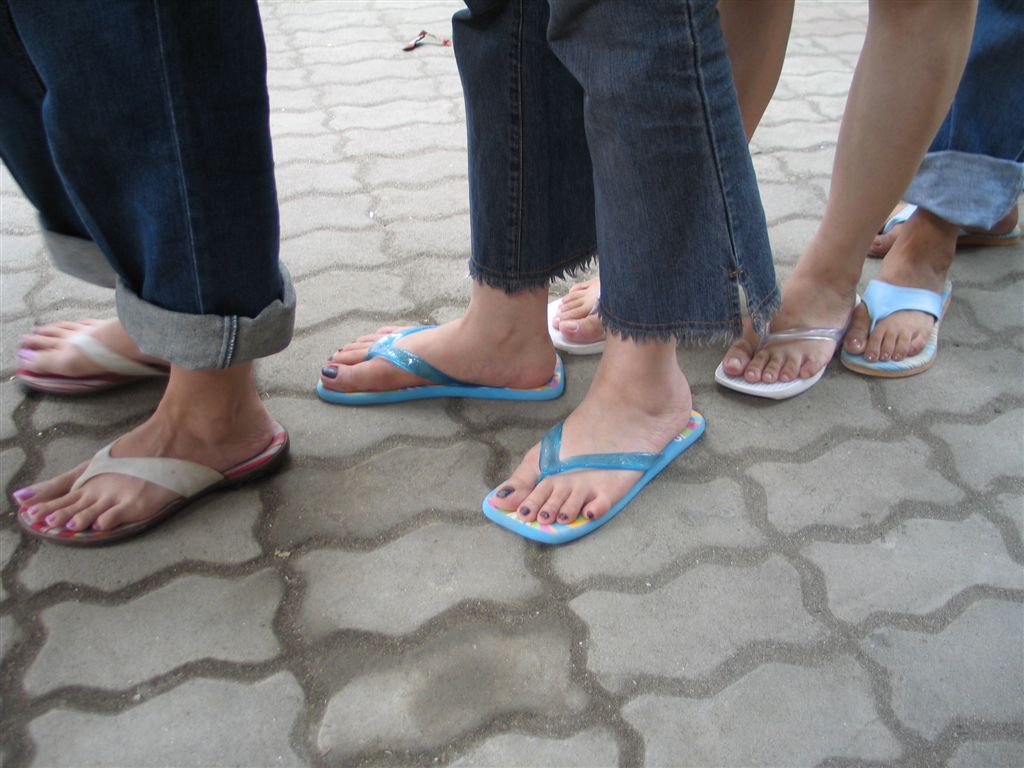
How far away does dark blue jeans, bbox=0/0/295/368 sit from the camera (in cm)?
89

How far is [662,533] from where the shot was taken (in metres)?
1.23

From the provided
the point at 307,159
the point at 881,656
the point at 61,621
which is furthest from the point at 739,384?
the point at 307,159

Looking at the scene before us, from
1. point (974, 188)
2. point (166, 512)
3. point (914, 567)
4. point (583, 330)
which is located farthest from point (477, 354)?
point (974, 188)

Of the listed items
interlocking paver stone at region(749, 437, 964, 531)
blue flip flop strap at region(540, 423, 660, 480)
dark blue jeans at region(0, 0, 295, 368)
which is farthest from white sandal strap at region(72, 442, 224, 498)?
interlocking paver stone at region(749, 437, 964, 531)

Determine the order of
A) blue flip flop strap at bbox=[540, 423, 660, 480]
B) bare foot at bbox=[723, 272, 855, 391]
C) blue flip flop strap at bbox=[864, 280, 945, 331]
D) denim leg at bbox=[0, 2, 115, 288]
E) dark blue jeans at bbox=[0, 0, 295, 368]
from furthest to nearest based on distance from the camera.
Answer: blue flip flop strap at bbox=[864, 280, 945, 331]
bare foot at bbox=[723, 272, 855, 391]
blue flip flop strap at bbox=[540, 423, 660, 480]
denim leg at bbox=[0, 2, 115, 288]
dark blue jeans at bbox=[0, 0, 295, 368]

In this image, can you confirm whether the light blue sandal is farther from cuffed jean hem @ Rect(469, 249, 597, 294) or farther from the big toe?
cuffed jean hem @ Rect(469, 249, 597, 294)

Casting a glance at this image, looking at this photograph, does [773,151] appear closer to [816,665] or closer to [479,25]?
[479,25]

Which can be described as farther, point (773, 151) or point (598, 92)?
point (773, 151)

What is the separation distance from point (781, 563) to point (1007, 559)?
1.19ft

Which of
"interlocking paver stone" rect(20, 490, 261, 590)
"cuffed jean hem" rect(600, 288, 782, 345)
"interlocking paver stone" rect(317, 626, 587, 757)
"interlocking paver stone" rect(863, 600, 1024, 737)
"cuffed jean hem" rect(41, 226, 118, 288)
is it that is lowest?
"interlocking paver stone" rect(863, 600, 1024, 737)

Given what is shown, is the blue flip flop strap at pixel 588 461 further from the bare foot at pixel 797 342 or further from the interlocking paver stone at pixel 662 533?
the bare foot at pixel 797 342

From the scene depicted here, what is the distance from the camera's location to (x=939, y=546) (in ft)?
4.03

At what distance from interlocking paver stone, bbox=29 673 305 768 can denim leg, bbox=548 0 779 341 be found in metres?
0.71

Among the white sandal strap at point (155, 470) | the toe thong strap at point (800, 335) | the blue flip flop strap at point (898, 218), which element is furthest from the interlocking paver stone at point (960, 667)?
the blue flip flop strap at point (898, 218)
